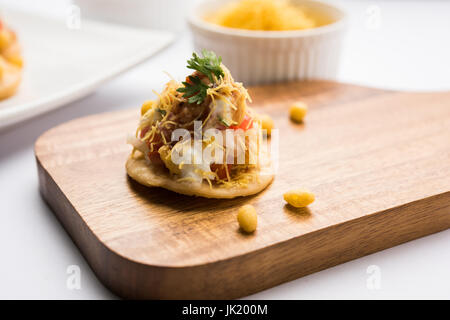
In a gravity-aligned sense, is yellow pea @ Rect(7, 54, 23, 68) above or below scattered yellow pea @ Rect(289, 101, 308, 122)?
above

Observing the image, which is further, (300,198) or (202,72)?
(202,72)

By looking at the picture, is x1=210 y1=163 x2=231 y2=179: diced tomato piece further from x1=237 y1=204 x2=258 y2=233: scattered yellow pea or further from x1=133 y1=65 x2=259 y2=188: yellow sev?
x1=237 y1=204 x2=258 y2=233: scattered yellow pea

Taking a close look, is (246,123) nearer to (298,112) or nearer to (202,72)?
(202,72)

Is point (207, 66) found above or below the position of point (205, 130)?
above

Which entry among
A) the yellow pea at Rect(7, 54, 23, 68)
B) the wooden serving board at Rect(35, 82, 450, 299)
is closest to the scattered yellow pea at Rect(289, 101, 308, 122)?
the wooden serving board at Rect(35, 82, 450, 299)

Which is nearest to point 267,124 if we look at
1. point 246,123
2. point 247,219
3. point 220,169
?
point 246,123

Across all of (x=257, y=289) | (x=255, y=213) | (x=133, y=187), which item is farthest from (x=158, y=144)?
(x=257, y=289)

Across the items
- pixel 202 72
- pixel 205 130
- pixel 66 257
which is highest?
pixel 202 72
